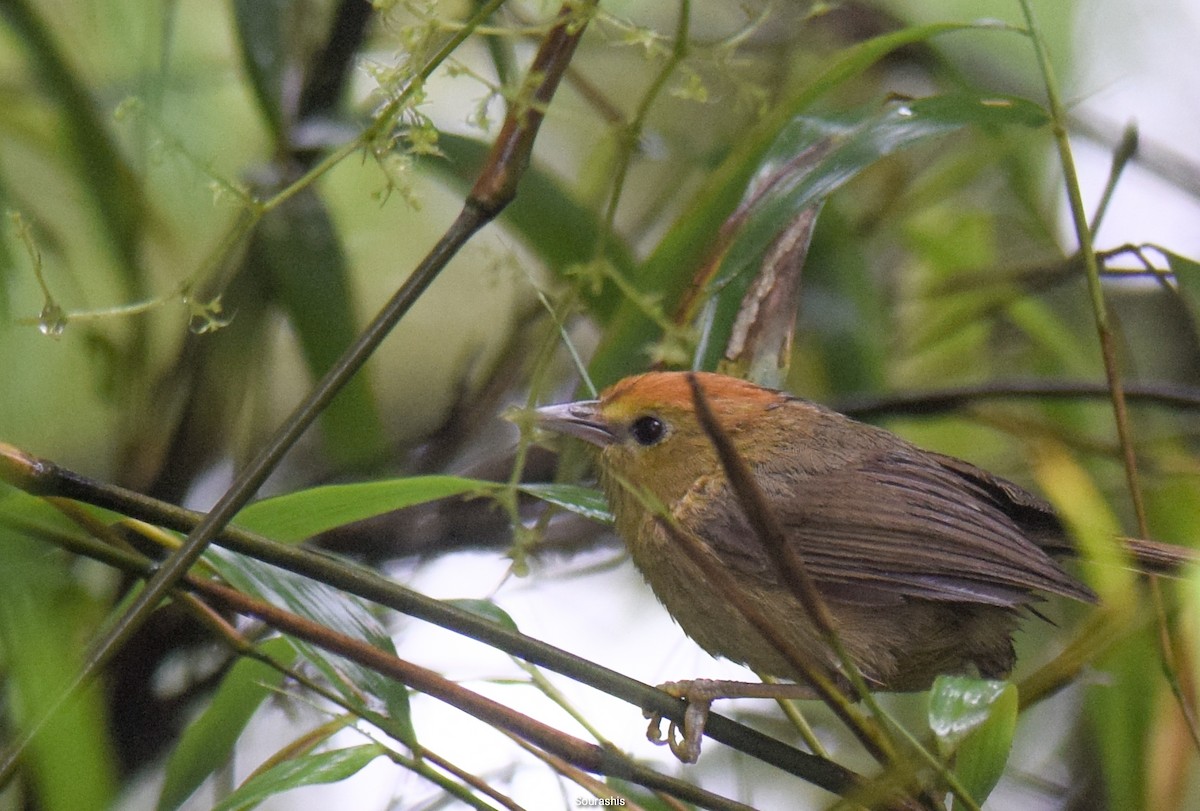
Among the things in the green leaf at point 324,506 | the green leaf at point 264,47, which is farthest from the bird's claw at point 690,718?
the green leaf at point 264,47

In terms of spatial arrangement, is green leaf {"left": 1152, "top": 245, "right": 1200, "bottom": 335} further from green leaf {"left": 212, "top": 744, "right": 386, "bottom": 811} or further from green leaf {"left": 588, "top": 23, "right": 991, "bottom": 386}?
green leaf {"left": 212, "top": 744, "right": 386, "bottom": 811}

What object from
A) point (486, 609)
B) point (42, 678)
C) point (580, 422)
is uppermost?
point (580, 422)

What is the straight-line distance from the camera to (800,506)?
7.58 feet

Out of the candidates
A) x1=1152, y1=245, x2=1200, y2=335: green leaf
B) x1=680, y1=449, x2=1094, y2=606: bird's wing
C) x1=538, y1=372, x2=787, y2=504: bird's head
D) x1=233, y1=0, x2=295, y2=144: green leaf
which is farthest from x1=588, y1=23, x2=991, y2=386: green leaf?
x1=233, y1=0, x2=295, y2=144: green leaf

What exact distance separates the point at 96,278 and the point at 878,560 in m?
2.17

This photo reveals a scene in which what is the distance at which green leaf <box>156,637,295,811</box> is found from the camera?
1937 mm

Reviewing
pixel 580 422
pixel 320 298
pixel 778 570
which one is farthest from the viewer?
pixel 320 298

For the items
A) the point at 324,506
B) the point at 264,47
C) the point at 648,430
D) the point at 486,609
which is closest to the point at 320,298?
the point at 264,47

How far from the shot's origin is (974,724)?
54.1 inches

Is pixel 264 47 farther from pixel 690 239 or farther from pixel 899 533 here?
pixel 899 533

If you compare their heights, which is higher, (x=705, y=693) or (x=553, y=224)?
(x=553, y=224)

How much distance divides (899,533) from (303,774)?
114 centimetres

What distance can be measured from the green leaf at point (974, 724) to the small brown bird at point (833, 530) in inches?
19.8

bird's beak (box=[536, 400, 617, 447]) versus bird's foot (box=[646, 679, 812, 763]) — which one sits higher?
bird's beak (box=[536, 400, 617, 447])
